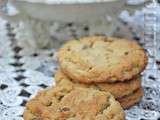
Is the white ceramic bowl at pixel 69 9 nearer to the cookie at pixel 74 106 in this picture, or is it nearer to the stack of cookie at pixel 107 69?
the stack of cookie at pixel 107 69

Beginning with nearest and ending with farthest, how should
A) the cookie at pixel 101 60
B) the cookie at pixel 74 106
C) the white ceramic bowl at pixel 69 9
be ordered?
1. the cookie at pixel 74 106
2. the cookie at pixel 101 60
3. the white ceramic bowl at pixel 69 9

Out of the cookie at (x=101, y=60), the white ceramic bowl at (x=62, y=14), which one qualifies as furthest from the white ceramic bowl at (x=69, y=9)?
the cookie at (x=101, y=60)

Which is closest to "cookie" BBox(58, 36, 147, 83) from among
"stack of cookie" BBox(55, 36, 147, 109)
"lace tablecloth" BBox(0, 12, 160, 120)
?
"stack of cookie" BBox(55, 36, 147, 109)

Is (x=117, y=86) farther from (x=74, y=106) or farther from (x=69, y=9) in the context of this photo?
(x=69, y=9)

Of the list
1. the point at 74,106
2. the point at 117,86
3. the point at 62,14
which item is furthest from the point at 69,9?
the point at 74,106

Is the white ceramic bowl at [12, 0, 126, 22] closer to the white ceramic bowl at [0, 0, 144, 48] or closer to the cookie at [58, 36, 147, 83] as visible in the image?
the white ceramic bowl at [0, 0, 144, 48]
